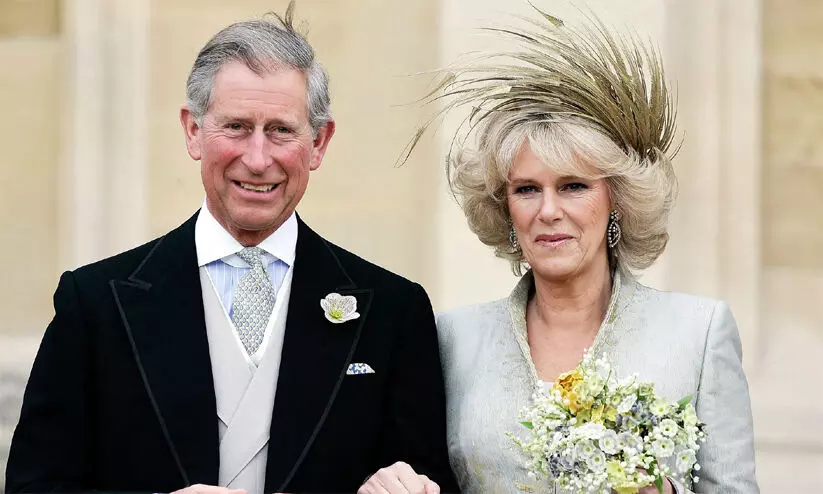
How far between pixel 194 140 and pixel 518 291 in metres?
1.00

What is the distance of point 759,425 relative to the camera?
5.76 m

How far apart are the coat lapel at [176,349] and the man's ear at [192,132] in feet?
0.72

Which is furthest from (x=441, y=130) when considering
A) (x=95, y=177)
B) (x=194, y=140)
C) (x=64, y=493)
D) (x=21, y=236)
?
(x=64, y=493)

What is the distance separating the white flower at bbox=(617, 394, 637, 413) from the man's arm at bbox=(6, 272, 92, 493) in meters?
1.21

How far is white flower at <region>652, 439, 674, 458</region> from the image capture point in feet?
11.0

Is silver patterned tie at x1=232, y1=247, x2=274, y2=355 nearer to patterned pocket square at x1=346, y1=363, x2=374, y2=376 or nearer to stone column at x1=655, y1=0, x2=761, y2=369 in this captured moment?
patterned pocket square at x1=346, y1=363, x2=374, y2=376

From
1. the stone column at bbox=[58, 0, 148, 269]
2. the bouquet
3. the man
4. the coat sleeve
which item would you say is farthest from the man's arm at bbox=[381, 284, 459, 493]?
the stone column at bbox=[58, 0, 148, 269]

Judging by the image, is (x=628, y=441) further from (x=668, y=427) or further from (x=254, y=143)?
(x=254, y=143)

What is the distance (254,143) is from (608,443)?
3.50ft

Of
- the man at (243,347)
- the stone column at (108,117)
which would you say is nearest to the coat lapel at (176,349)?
the man at (243,347)

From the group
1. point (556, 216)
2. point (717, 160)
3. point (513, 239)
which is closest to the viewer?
point (556, 216)

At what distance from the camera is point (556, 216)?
386cm

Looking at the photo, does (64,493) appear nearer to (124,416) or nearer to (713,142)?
(124,416)

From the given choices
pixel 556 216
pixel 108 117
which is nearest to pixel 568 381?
pixel 556 216
